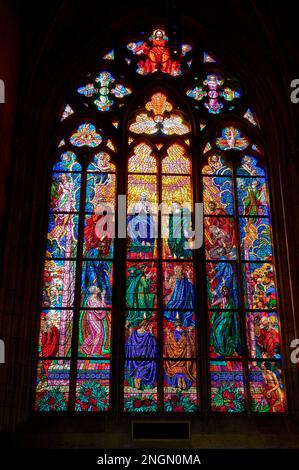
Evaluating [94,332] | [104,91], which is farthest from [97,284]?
[104,91]

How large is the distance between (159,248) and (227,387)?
2.01 m

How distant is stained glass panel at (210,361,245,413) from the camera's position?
28.1 ft

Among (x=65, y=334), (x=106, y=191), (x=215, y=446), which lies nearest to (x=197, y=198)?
(x=106, y=191)

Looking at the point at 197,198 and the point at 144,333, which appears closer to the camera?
the point at 144,333

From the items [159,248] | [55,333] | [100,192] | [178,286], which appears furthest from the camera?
[100,192]

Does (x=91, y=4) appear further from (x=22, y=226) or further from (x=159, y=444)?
(x=159, y=444)

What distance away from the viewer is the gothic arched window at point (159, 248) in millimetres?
8695

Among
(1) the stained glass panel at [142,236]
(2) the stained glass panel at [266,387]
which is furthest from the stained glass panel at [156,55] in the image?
(2) the stained glass panel at [266,387]

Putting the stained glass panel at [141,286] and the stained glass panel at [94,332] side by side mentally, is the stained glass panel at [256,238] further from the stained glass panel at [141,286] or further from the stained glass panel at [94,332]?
the stained glass panel at [94,332]

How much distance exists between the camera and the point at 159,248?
9.51m

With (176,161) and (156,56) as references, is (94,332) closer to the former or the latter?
(176,161)

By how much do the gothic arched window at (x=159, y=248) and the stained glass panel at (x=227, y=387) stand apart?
0.05 feet

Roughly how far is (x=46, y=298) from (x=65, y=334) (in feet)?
1.75

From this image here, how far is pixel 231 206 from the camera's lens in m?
9.89
